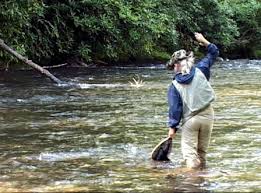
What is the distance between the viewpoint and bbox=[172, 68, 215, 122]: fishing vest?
9266mm

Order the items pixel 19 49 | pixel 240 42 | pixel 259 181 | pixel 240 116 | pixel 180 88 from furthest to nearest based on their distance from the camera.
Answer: pixel 240 42, pixel 19 49, pixel 240 116, pixel 180 88, pixel 259 181

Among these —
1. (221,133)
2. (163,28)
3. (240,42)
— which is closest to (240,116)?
(221,133)

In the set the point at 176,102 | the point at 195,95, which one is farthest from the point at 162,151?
the point at 195,95

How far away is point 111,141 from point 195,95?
3.23 meters

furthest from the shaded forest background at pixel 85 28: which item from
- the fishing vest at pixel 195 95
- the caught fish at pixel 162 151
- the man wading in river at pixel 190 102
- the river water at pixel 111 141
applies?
the fishing vest at pixel 195 95

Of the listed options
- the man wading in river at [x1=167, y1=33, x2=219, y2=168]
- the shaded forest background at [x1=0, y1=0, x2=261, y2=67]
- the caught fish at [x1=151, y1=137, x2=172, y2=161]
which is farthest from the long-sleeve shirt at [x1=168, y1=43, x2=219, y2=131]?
the shaded forest background at [x1=0, y1=0, x2=261, y2=67]

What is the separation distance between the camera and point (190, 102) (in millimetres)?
9289

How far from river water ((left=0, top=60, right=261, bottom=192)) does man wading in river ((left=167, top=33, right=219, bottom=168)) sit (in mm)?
467

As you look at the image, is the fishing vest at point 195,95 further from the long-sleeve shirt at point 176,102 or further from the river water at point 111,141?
the river water at point 111,141

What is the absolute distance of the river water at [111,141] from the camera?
8812 millimetres

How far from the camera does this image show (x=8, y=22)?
2509cm

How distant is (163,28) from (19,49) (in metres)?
9.47

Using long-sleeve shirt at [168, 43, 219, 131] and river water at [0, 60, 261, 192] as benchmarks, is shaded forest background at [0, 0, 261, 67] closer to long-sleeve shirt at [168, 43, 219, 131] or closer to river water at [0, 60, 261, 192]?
river water at [0, 60, 261, 192]

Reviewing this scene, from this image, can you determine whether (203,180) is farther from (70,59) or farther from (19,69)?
(70,59)
